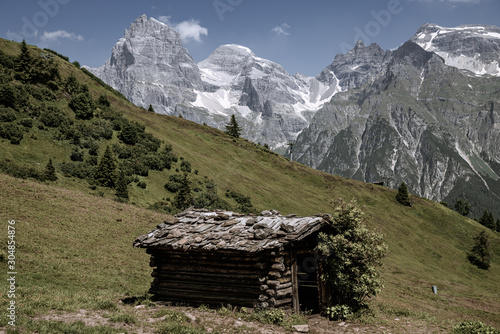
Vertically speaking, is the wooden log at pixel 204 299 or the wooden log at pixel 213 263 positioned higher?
the wooden log at pixel 213 263

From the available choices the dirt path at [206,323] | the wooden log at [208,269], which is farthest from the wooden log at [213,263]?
the dirt path at [206,323]

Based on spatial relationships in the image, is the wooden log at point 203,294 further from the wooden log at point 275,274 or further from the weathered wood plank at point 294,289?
A: the weathered wood plank at point 294,289

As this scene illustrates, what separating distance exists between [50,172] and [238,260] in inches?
1351

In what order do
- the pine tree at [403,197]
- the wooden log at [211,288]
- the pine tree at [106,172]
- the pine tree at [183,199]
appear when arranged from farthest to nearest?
the pine tree at [403,197], the pine tree at [183,199], the pine tree at [106,172], the wooden log at [211,288]

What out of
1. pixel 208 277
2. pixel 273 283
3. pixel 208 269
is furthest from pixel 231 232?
pixel 273 283

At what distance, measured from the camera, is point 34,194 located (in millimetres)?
32531

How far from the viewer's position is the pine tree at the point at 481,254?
200 ft

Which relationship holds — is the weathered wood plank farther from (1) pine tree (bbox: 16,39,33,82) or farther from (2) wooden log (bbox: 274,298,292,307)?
(1) pine tree (bbox: 16,39,33,82)

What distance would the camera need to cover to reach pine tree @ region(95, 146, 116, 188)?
44.0 meters

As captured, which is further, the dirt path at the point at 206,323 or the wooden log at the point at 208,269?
the wooden log at the point at 208,269

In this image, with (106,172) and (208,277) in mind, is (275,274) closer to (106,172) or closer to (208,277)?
(208,277)

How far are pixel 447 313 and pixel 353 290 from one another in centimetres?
1797

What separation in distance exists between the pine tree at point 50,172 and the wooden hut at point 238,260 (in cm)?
2797

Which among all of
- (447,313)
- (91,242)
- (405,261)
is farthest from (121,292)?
(405,261)
